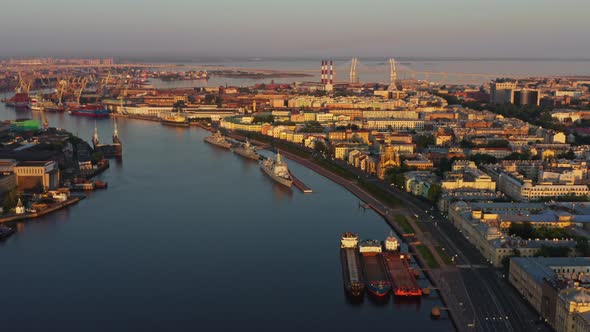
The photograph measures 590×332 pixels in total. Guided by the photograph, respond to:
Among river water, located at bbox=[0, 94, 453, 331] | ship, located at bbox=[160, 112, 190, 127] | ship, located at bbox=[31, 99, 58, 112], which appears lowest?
river water, located at bbox=[0, 94, 453, 331]

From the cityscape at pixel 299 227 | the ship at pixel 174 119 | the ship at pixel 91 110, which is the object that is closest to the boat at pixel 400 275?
the cityscape at pixel 299 227

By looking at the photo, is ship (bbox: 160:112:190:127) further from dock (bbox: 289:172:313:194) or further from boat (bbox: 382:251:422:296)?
boat (bbox: 382:251:422:296)

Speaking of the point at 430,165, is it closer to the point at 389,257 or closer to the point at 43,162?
the point at 389,257

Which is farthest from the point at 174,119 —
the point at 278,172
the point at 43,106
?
the point at 278,172

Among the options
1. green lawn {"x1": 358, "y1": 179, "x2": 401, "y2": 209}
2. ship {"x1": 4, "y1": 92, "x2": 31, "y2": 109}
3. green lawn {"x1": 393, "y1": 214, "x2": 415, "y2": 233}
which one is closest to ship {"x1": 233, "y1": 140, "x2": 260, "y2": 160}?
green lawn {"x1": 358, "y1": 179, "x2": 401, "y2": 209}

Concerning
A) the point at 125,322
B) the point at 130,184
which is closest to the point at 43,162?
the point at 130,184

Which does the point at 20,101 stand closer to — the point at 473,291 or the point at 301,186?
the point at 301,186

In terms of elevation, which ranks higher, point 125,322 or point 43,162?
point 43,162
